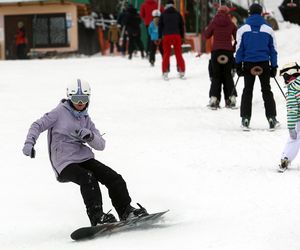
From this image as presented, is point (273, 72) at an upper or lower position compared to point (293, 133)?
upper

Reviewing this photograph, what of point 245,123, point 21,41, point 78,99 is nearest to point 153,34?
point 245,123

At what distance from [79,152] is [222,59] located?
7079mm

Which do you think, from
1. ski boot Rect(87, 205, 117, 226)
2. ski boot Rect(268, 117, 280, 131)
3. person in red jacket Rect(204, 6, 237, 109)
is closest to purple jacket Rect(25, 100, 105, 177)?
ski boot Rect(87, 205, 117, 226)

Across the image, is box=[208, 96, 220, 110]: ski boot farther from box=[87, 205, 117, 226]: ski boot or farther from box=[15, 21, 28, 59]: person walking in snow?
box=[15, 21, 28, 59]: person walking in snow

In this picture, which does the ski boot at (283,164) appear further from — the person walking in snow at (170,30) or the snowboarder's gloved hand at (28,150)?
the person walking in snow at (170,30)

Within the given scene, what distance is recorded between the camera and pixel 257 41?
11.3m

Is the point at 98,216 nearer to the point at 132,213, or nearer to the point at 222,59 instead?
the point at 132,213

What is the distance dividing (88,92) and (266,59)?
5038 millimetres

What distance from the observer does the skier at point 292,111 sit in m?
8.32

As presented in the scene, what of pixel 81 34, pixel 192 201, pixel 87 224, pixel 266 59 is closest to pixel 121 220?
pixel 87 224

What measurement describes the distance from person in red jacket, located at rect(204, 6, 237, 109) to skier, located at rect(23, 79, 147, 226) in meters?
6.93

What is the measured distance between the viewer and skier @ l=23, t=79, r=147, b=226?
6.63 m

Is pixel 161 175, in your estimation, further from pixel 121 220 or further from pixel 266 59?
pixel 266 59

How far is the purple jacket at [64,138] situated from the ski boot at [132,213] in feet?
1.81
